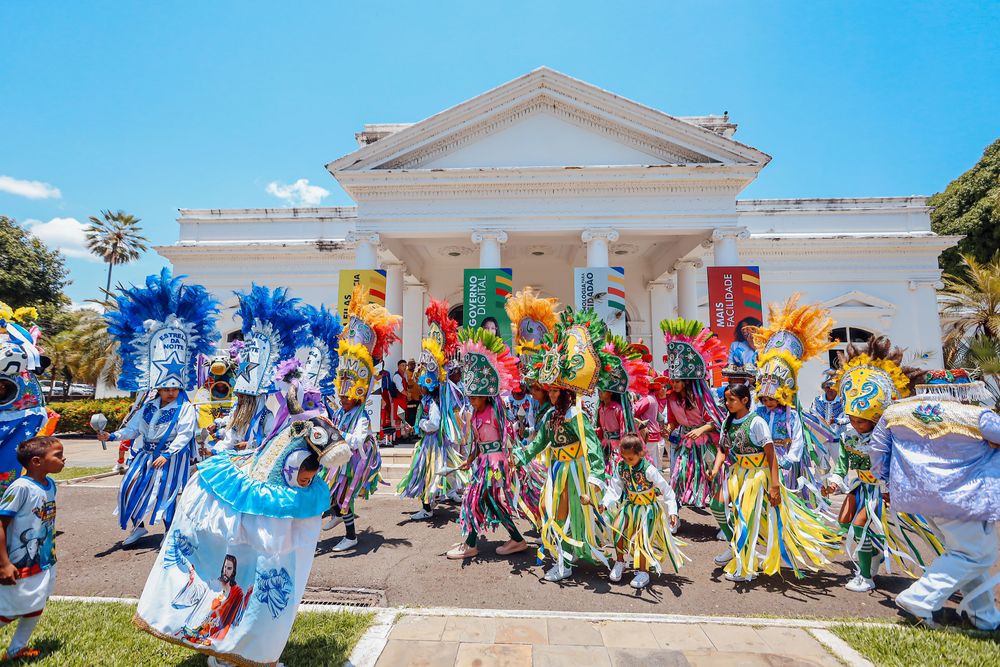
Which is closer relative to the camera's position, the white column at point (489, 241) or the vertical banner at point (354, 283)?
the vertical banner at point (354, 283)

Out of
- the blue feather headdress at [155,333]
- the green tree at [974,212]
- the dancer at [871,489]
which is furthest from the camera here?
the green tree at [974,212]

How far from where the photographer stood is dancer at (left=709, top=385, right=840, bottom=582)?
472 cm

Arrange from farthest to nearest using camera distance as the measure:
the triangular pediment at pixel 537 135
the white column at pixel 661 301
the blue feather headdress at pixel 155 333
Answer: the white column at pixel 661 301
the triangular pediment at pixel 537 135
the blue feather headdress at pixel 155 333

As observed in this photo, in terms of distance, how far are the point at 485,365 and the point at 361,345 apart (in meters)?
2.09

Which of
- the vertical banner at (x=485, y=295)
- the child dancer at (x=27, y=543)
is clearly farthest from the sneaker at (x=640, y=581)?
the vertical banner at (x=485, y=295)

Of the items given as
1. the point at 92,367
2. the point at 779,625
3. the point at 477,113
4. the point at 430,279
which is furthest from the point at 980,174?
the point at 92,367

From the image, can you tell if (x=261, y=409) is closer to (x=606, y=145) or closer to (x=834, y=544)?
(x=834, y=544)

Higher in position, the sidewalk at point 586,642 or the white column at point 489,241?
the white column at point 489,241

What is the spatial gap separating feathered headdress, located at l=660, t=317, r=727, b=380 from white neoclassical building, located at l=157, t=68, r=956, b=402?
890 centimetres

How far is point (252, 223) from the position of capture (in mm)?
19781

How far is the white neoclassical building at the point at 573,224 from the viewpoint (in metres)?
15.7

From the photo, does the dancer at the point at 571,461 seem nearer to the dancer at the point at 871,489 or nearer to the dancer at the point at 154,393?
the dancer at the point at 871,489

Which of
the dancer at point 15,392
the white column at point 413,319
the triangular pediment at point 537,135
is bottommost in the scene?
the dancer at point 15,392

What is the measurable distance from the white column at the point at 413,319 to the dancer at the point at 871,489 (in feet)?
51.4
